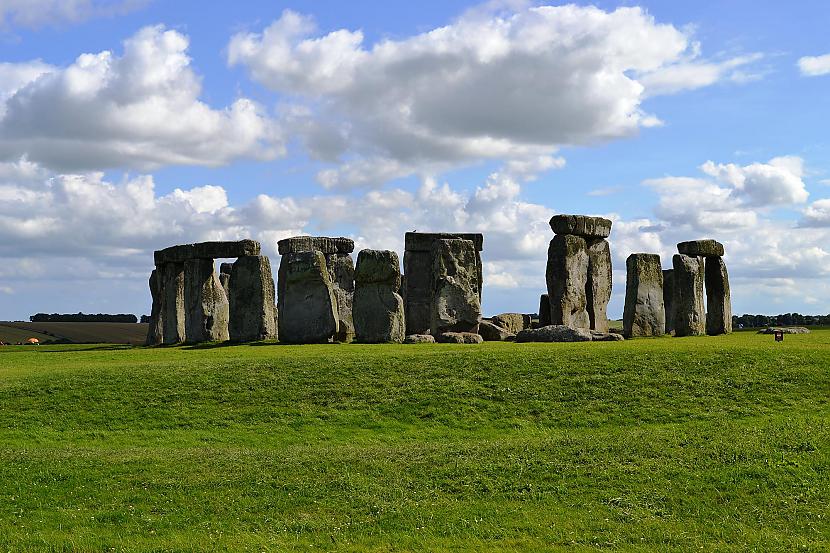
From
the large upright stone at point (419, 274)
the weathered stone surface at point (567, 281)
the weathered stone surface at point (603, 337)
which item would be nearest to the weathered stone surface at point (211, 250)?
the large upright stone at point (419, 274)

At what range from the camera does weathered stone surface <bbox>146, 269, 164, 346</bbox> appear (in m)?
43.1

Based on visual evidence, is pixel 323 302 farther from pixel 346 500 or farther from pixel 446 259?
pixel 346 500

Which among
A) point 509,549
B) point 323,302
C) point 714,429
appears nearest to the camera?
point 509,549

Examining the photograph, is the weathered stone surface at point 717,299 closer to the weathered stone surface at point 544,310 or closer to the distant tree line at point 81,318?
the weathered stone surface at point 544,310

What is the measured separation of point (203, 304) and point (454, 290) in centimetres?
1078

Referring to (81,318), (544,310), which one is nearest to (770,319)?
(544,310)

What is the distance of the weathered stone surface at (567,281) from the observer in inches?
1405

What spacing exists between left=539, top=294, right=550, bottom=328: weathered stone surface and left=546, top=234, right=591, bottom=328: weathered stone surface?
5946 millimetres

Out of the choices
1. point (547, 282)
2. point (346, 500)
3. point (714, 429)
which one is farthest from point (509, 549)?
point (547, 282)

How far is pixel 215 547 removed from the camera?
13.3 meters

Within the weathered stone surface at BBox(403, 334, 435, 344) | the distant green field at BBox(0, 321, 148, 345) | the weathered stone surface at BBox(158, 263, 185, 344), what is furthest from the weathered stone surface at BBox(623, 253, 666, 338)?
the distant green field at BBox(0, 321, 148, 345)

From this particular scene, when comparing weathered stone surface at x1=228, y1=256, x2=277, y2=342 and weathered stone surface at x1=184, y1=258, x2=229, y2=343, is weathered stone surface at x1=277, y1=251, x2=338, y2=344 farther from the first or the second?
weathered stone surface at x1=184, y1=258, x2=229, y2=343

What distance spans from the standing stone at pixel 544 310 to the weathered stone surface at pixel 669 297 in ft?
17.5

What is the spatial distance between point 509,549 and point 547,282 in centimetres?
2358
